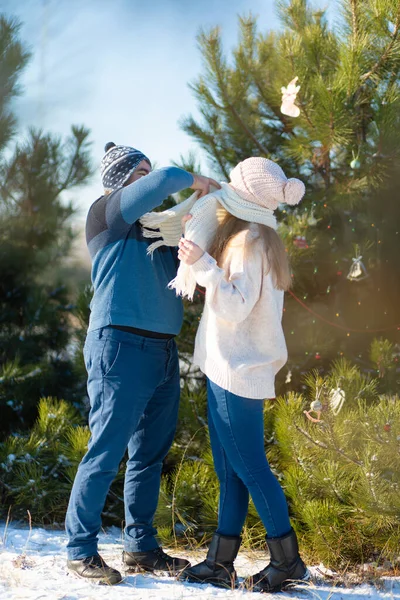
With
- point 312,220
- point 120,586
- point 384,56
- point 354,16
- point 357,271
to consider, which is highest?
point 354,16

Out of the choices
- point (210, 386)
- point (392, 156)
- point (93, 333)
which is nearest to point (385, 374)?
point (392, 156)

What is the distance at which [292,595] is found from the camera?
6.73 feet

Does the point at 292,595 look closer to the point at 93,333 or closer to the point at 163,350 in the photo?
the point at 163,350

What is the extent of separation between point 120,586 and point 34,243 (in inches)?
111

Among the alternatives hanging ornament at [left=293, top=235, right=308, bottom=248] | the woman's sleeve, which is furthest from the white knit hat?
hanging ornament at [left=293, top=235, right=308, bottom=248]

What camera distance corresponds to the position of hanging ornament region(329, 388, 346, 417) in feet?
8.19

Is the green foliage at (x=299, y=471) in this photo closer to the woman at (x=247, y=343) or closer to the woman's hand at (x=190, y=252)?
the woman at (x=247, y=343)

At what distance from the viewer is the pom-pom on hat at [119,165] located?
2246 millimetres

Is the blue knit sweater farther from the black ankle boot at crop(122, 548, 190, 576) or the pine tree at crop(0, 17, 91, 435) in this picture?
the pine tree at crop(0, 17, 91, 435)

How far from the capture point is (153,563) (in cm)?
226

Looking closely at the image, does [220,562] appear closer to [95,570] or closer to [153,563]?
[153,563]

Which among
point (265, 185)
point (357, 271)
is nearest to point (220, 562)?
point (265, 185)

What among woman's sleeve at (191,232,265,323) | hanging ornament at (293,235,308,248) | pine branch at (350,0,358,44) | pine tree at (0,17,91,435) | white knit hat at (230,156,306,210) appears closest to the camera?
woman's sleeve at (191,232,265,323)

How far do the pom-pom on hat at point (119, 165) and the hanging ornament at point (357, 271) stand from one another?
1272 mm
